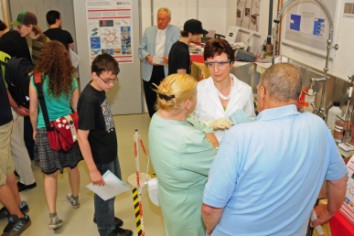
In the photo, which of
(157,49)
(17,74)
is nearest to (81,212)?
(17,74)

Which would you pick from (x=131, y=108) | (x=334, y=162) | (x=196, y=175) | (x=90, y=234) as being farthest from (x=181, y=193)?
(x=131, y=108)

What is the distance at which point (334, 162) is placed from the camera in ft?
4.63

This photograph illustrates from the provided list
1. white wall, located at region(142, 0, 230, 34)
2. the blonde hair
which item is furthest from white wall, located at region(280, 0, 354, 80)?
white wall, located at region(142, 0, 230, 34)

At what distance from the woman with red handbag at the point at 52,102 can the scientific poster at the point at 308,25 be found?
79.8 inches

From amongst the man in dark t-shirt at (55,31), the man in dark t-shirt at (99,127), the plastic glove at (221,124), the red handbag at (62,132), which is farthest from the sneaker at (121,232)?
the man in dark t-shirt at (55,31)

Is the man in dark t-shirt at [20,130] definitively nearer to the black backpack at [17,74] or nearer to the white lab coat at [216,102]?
the black backpack at [17,74]

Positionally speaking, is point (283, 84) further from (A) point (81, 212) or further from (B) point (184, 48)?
(A) point (81, 212)

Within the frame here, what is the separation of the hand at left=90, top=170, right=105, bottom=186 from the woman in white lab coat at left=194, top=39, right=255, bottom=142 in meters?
0.75

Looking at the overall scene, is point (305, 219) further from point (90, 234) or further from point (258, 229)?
point (90, 234)

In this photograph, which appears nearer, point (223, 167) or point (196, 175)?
point (223, 167)

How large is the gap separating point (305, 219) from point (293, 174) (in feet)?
0.94

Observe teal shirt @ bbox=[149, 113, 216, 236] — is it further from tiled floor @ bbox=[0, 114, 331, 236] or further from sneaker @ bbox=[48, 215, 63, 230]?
sneaker @ bbox=[48, 215, 63, 230]

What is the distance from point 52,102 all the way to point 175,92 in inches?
52.2

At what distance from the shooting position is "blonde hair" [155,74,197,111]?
160 centimetres
